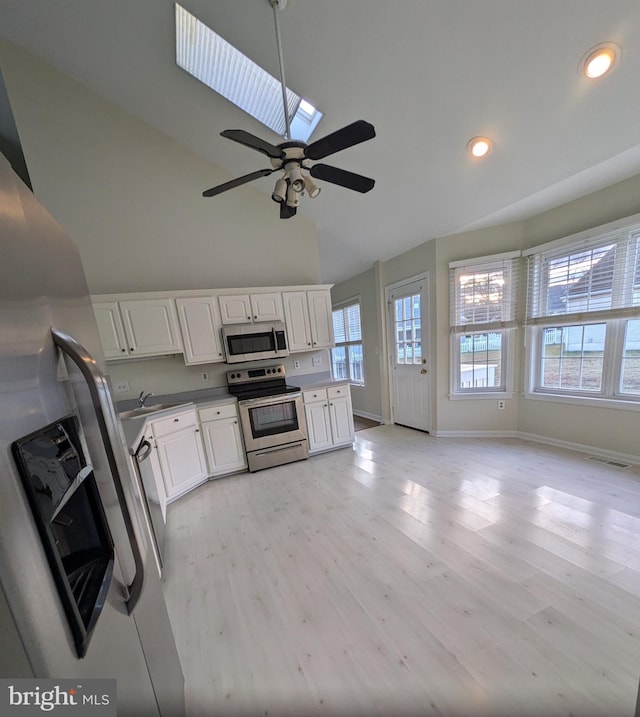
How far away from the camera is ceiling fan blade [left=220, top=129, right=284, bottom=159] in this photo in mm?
1552

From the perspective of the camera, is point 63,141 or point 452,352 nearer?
point 63,141

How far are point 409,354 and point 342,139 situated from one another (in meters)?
3.29

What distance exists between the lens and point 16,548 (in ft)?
1.45

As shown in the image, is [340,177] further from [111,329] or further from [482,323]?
[482,323]

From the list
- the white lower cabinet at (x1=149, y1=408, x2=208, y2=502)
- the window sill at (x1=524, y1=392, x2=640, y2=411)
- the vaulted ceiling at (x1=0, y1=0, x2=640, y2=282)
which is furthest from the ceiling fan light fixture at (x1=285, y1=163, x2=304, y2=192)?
the window sill at (x1=524, y1=392, x2=640, y2=411)

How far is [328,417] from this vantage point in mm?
3717

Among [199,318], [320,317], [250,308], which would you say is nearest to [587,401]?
[320,317]

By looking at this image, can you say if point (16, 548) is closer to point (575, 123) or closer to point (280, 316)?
point (280, 316)

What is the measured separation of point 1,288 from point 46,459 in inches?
12.5

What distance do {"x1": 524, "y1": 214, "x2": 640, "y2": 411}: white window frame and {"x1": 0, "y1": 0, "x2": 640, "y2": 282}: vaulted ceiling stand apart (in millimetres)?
466

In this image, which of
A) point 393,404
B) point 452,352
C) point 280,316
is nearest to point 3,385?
point 280,316

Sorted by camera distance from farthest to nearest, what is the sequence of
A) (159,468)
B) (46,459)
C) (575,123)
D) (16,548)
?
(159,468), (575,123), (46,459), (16,548)

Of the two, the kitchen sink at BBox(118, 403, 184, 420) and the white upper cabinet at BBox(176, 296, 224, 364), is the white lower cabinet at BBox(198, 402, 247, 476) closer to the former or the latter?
the kitchen sink at BBox(118, 403, 184, 420)

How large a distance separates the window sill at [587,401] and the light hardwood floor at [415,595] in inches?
25.3
